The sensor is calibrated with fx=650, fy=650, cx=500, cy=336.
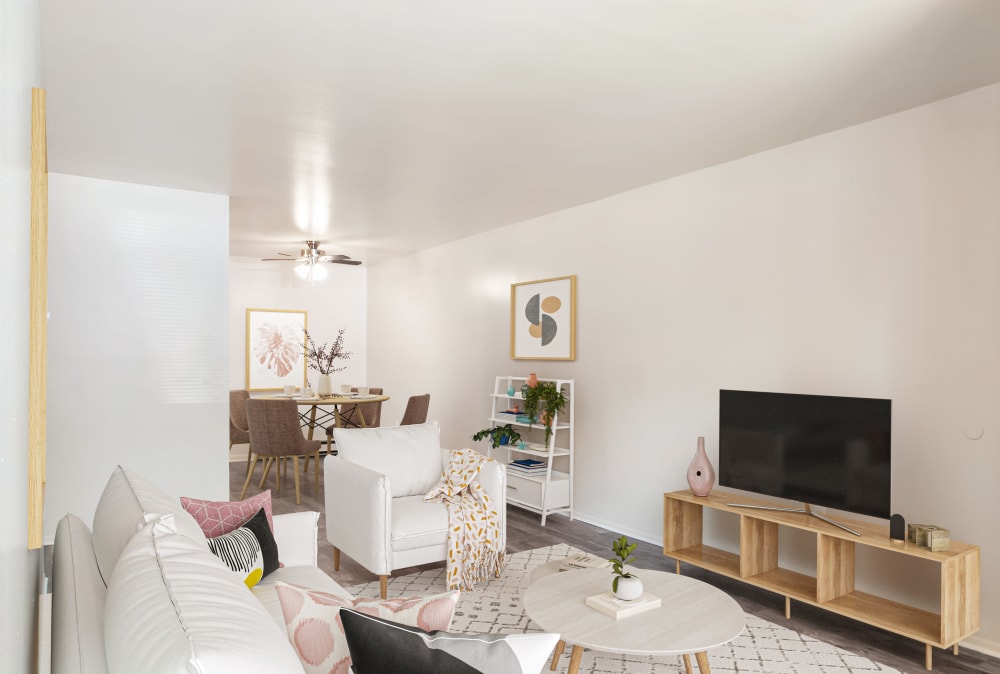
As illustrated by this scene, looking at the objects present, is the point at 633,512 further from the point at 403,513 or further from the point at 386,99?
the point at 386,99

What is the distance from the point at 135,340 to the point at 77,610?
12.9 ft

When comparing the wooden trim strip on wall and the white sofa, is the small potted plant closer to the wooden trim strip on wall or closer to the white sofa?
the white sofa

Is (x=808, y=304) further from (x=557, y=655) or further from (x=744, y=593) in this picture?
(x=557, y=655)

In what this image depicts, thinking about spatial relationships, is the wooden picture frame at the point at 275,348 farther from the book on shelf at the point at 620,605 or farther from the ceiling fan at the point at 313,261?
the book on shelf at the point at 620,605

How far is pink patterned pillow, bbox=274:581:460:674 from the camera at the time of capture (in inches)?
51.8

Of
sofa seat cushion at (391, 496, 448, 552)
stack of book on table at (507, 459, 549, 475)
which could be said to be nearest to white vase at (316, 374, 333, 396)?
stack of book on table at (507, 459, 549, 475)

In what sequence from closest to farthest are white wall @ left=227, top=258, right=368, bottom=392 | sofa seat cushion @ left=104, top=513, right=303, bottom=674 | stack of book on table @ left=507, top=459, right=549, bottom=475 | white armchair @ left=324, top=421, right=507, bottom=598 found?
1. sofa seat cushion @ left=104, top=513, right=303, bottom=674
2. white armchair @ left=324, top=421, right=507, bottom=598
3. stack of book on table @ left=507, top=459, right=549, bottom=475
4. white wall @ left=227, top=258, right=368, bottom=392

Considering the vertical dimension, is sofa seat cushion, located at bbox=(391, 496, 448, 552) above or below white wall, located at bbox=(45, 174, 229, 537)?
below

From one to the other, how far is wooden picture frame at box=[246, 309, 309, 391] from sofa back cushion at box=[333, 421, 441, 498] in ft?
15.0

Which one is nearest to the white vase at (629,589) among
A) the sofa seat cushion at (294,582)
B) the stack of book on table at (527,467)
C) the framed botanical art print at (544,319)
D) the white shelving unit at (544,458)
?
the sofa seat cushion at (294,582)

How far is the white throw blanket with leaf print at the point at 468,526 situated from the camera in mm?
3584

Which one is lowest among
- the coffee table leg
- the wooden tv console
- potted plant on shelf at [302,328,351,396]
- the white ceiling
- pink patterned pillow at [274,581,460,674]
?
the coffee table leg

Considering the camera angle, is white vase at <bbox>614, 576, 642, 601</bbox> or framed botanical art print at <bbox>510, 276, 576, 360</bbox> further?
framed botanical art print at <bbox>510, 276, 576, 360</bbox>

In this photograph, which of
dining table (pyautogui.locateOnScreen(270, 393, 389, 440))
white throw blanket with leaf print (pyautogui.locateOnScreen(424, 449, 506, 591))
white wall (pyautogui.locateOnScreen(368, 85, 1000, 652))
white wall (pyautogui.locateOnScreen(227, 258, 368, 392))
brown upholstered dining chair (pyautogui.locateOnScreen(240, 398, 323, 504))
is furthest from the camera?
white wall (pyautogui.locateOnScreen(227, 258, 368, 392))
